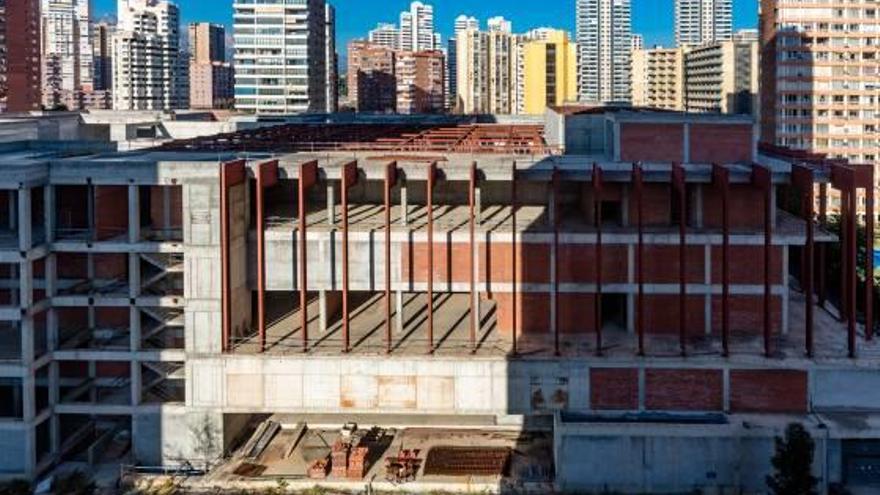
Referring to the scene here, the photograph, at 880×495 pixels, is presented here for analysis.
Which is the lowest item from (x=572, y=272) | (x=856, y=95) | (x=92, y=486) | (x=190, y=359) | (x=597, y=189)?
(x=92, y=486)

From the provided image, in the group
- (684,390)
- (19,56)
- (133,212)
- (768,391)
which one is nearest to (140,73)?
(19,56)

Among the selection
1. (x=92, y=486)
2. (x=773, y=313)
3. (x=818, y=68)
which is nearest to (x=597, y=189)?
(x=773, y=313)

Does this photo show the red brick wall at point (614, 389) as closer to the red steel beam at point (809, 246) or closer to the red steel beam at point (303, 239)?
the red steel beam at point (809, 246)

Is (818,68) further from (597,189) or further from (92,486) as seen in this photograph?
(92,486)

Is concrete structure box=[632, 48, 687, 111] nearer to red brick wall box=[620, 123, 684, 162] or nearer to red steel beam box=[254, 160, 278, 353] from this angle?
red brick wall box=[620, 123, 684, 162]

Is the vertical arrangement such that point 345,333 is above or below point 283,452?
above

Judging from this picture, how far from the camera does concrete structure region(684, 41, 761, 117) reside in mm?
158250

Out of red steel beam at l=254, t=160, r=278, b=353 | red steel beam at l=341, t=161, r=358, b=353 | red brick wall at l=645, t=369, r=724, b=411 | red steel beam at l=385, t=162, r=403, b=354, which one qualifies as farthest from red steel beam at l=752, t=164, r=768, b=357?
red steel beam at l=254, t=160, r=278, b=353

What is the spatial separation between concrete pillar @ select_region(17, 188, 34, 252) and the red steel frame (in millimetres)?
6606

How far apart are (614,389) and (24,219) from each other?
21.9 metres

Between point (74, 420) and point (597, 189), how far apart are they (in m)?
22.5

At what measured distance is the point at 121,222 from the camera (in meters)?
39.5

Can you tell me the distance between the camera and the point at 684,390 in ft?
117

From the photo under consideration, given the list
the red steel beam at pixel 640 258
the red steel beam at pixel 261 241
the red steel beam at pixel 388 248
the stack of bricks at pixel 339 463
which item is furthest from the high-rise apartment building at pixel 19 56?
the red steel beam at pixel 640 258
